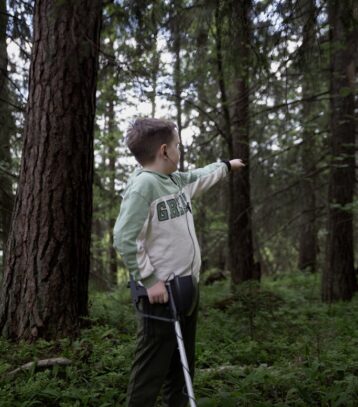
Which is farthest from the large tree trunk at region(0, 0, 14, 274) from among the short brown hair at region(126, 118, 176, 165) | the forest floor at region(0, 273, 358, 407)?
the short brown hair at region(126, 118, 176, 165)

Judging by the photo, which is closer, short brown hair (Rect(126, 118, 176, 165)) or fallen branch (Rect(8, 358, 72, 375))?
short brown hair (Rect(126, 118, 176, 165))

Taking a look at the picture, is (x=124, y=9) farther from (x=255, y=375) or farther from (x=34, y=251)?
(x=255, y=375)

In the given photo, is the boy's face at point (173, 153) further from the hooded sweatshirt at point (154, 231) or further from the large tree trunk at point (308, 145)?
the large tree trunk at point (308, 145)

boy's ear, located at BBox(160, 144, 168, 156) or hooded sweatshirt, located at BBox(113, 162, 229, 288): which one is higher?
boy's ear, located at BBox(160, 144, 168, 156)

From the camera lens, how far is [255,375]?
3883 mm

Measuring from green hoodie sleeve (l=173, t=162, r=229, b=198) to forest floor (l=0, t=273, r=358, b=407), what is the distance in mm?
1468

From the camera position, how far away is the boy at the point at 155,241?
2664 millimetres

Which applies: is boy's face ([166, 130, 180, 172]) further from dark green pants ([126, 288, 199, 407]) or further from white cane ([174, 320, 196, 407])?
white cane ([174, 320, 196, 407])

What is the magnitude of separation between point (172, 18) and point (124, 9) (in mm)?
692

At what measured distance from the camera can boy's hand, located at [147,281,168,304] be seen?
2666 millimetres

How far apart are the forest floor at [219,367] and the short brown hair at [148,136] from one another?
69.2 inches

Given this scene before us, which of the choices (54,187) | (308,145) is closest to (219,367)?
(54,187)

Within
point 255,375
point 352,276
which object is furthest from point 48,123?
point 352,276

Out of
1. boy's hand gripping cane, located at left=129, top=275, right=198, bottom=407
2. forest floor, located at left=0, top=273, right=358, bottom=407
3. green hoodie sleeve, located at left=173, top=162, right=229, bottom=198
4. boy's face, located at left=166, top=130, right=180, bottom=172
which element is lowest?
forest floor, located at left=0, top=273, right=358, bottom=407
